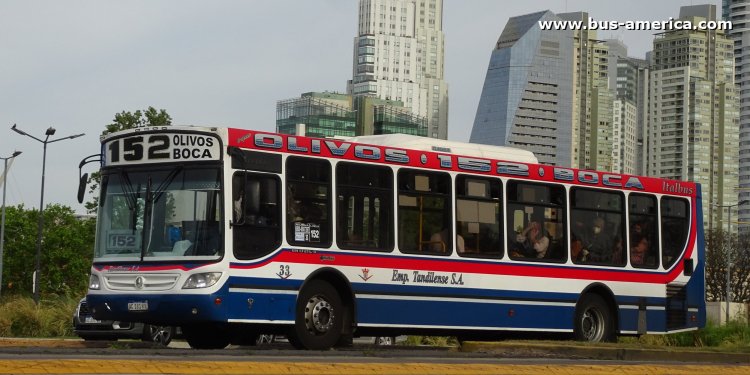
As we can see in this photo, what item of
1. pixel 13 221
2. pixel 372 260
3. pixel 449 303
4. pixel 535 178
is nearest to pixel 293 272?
pixel 372 260

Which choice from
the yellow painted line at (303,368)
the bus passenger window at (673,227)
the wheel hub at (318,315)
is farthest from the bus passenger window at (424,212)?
the yellow painted line at (303,368)

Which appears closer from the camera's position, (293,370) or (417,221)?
(293,370)

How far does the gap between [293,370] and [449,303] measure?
28.3ft

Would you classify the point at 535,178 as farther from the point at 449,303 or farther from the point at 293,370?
the point at 293,370

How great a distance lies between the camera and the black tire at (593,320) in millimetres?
21547

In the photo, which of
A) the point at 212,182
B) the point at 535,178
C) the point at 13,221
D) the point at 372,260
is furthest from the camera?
the point at 13,221

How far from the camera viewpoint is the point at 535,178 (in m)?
21.1

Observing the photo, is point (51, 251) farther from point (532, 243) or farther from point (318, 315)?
point (318, 315)

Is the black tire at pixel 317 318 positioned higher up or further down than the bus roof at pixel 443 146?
further down

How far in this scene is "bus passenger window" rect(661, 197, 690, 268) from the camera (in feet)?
76.1

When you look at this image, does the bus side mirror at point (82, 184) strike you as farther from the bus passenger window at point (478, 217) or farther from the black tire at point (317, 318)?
the bus passenger window at point (478, 217)

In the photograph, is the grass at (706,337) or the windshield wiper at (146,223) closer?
the windshield wiper at (146,223)

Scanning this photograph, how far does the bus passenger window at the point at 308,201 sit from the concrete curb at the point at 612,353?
258 cm

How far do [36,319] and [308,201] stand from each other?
12841mm
